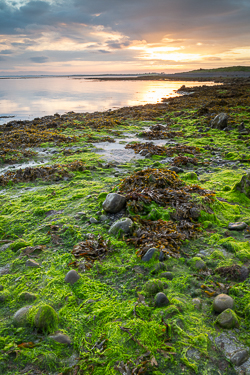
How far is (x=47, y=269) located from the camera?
275cm

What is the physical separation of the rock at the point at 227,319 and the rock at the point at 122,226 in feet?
5.29

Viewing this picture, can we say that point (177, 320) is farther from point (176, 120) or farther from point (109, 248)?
point (176, 120)

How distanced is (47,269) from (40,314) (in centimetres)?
81

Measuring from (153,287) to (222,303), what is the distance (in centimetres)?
65

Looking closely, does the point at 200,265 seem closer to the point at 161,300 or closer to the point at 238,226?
the point at 161,300

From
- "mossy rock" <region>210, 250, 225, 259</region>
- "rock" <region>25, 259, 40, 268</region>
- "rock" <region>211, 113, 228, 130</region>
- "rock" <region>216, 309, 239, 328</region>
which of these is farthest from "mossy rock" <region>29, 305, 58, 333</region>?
"rock" <region>211, 113, 228, 130</region>

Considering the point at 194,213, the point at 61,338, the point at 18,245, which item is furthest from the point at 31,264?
the point at 194,213

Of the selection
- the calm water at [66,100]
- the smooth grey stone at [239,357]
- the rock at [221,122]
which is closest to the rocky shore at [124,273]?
the smooth grey stone at [239,357]

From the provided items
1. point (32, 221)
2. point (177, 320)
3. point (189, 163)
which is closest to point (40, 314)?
point (177, 320)

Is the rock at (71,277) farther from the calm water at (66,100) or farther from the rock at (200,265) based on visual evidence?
the calm water at (66,100)

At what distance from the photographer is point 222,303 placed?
2094 mm

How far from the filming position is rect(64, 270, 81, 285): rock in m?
2.55

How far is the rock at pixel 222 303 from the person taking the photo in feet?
6.81

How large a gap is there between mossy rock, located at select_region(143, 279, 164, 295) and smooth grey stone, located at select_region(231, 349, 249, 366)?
2.68 feet
